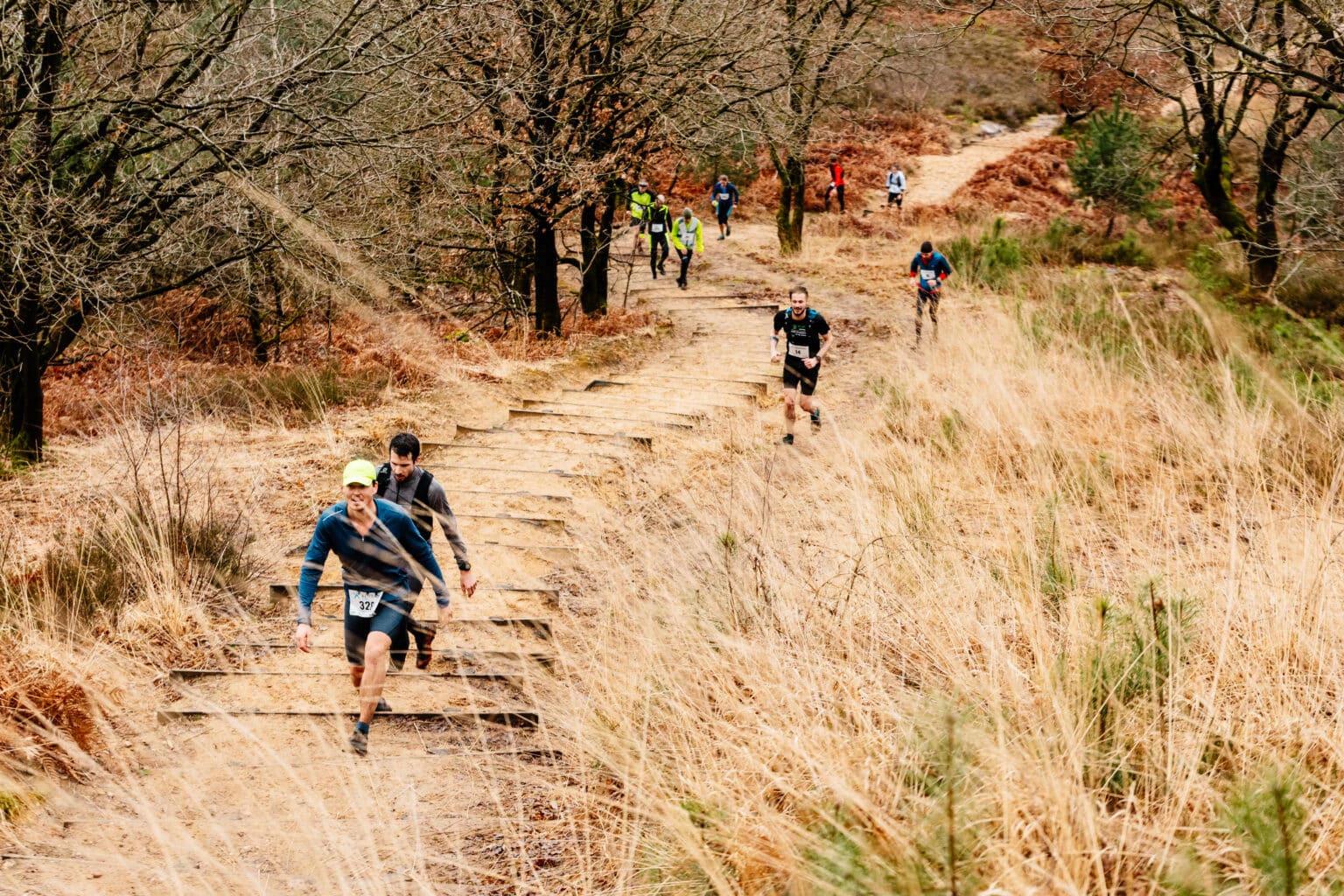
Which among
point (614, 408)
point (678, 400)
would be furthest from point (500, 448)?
point (678, 400)

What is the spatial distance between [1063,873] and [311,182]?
1306 centimetres

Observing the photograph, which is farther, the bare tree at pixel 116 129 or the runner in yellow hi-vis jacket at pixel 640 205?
the runner in yellow hi-vis jacket at pixel 640 205

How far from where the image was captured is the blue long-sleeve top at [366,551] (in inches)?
204

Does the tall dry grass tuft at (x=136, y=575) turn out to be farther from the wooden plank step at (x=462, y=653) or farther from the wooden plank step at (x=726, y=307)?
the wooden plank step at (x=726, y=307)

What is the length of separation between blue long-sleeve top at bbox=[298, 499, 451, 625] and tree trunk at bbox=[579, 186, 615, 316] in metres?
11.8

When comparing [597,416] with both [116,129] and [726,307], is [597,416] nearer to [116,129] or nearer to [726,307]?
[116,129]

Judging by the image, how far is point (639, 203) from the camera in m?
19.8

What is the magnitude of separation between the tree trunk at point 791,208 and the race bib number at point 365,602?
1908cm

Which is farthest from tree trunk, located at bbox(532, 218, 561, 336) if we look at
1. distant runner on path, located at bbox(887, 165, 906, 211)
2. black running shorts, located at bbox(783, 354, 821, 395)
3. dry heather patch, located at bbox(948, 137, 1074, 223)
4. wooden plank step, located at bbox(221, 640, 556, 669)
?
dry heather patch, located at bbox(948, 137, 1074, 223)

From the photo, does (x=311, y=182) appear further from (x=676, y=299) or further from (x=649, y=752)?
(x=649, y=752)

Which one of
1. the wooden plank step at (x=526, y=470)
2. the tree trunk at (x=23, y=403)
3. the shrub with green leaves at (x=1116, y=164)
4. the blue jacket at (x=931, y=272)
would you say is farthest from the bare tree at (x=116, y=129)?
the shrub with green leaves at (x=1116, y=164)

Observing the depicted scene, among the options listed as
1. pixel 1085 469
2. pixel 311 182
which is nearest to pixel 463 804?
pixel 1085 469

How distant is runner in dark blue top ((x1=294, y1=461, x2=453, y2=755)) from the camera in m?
5.10

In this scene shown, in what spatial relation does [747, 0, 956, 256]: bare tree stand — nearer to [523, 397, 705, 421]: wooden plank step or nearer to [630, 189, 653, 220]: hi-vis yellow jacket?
[630, 189, 653, 220]: hi-vis yellow jacket
